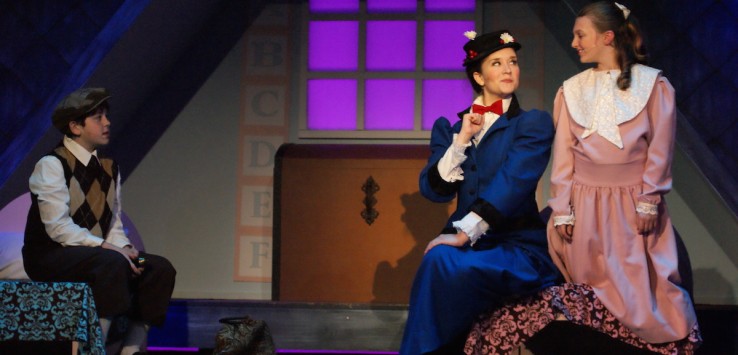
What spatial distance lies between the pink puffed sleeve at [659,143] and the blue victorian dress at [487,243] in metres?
0.41

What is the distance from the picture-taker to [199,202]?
5762mm

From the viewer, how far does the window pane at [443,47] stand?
18.9 feet

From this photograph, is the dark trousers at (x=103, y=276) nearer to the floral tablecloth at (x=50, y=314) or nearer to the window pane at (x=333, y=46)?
the floral tablecloth at (x=50, y=314)

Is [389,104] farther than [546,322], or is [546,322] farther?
[389,104]

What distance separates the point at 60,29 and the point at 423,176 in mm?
2853

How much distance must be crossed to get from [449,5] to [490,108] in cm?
217

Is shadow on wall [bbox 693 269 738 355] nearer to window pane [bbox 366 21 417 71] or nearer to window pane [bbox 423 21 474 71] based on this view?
window pane [bbox 423 21 474 71]

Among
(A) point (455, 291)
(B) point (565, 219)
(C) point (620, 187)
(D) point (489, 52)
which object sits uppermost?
(D) point (489, 52)

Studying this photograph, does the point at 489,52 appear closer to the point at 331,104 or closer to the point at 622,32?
the point at 622,32

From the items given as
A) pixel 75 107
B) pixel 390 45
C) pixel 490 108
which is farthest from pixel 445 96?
pixel 75 107

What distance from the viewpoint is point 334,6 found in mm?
5840

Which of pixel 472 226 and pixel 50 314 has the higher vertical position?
pixel 472 226

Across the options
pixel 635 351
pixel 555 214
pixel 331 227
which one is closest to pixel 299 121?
pixel 331 227

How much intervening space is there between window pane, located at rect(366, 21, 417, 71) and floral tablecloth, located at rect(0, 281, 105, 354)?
2.59m
